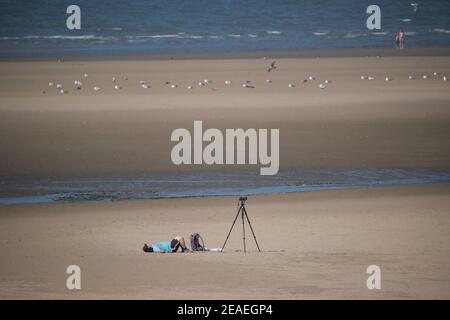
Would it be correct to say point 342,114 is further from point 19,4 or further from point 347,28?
point 19,4

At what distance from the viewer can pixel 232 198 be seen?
18.4 meters

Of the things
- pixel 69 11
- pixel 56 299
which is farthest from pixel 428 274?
pixel 69 11

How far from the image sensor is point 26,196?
62.7 ft

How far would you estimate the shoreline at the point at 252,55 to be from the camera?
46584 millimetres

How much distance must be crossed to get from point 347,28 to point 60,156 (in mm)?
39599

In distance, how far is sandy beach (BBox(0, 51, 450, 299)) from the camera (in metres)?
13.1

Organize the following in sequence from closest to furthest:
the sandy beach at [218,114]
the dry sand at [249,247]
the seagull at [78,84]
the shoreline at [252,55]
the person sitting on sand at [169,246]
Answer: the dry sand at [249,247]
the person sitting on sand at [169,246]
the sandy beach at [218,114]
the seagull at [78,84]
the shoreline at [252,55]

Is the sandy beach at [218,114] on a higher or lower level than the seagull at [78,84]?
lower

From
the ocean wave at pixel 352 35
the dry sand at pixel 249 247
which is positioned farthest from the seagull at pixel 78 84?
the ocean wave at pixel 352 35

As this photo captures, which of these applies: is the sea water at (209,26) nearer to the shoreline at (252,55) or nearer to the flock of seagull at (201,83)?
the shoreline at (252,55)

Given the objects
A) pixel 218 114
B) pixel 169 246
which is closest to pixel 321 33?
pixel 218 114

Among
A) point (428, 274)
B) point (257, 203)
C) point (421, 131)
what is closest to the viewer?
point (428, 274)

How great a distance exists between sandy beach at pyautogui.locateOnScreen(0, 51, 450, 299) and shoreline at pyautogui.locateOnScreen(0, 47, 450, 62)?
4853 millimetres

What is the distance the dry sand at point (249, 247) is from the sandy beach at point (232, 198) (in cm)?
3
